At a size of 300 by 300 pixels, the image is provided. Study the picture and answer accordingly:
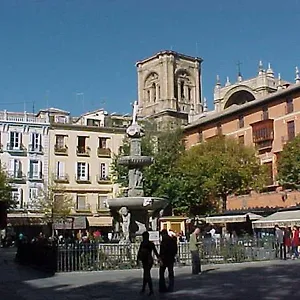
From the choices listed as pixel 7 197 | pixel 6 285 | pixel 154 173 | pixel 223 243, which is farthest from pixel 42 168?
pixel 6 285

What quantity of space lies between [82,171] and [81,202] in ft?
10.9

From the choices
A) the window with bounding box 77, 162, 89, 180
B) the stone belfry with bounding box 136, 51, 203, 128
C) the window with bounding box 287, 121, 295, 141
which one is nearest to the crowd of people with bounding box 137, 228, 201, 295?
the window with bounding box 287, 121, 295, 141

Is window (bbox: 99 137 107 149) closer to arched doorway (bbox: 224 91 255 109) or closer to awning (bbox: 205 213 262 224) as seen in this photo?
awning (bbox: 205 213 262 224)

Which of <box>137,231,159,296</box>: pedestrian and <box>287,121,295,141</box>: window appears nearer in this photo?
<box>137,231,159,296</box>: pedestrian

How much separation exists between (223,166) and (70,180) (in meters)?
20.7

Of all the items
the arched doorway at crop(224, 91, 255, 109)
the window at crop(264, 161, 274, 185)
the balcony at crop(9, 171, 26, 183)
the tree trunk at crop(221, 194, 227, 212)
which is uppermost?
the arched doorway at crop(224, 91, 255, 109)

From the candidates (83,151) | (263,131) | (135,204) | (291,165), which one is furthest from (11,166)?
(135,204)

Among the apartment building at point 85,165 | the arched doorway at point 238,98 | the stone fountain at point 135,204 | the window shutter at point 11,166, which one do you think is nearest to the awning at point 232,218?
the stone fountain at point 135,204

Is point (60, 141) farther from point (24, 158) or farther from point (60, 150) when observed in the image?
point (24, 158)

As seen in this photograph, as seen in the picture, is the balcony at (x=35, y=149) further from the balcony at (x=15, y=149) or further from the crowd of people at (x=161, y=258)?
the crowd of people at (x=161, y=258)

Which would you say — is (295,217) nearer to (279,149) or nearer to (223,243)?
(223,243)

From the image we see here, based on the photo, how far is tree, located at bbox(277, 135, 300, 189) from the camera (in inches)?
1661

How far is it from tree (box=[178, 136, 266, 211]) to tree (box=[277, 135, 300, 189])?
13.2 ft

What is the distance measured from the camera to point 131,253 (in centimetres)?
2211
